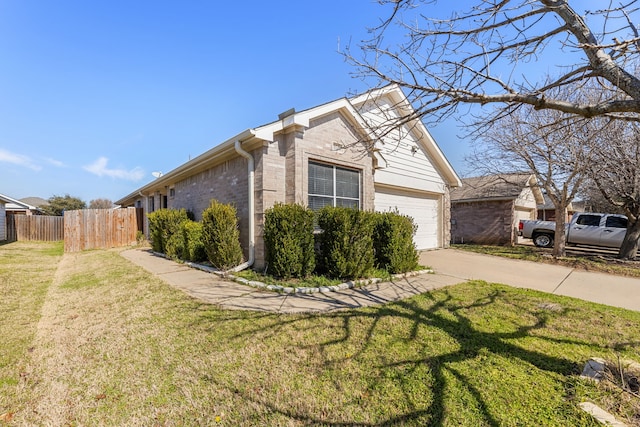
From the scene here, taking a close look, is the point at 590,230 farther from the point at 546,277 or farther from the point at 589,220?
the point at 546,277

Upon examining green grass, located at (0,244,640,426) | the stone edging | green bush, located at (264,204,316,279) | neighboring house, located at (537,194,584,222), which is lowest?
green grass, located at (0,244,640,426)

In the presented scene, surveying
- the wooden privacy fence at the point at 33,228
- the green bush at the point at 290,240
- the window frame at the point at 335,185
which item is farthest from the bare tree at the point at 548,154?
the wooden privacy fence at the point at 33,228

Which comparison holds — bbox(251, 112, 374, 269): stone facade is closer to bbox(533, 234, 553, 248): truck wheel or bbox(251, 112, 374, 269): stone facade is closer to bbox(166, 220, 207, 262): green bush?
bbox(166, 220, 207, 262): green bush

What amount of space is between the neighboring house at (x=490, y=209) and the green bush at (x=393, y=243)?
8.82 m

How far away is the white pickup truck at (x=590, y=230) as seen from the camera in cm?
1243

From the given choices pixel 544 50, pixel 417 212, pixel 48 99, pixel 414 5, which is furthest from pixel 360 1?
pixel 48 99

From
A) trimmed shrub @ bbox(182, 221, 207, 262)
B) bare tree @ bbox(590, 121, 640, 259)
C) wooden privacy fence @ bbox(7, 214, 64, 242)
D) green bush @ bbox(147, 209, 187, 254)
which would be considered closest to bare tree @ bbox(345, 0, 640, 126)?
trimmed shrub @ bbox(182, 221, 207, 262)

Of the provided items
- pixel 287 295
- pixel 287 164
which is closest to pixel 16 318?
pixel 287 295

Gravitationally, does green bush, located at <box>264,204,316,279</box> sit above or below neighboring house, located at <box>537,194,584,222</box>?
below

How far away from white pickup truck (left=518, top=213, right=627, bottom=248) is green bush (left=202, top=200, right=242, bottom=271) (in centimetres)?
1553

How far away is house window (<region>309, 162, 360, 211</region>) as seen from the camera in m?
7.64

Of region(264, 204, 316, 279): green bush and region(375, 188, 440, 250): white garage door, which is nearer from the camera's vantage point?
region(264, 204, 316, 279): green bush

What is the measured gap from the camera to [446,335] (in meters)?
3.68

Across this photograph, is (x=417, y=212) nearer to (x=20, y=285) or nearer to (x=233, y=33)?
(x=233, y=33)
